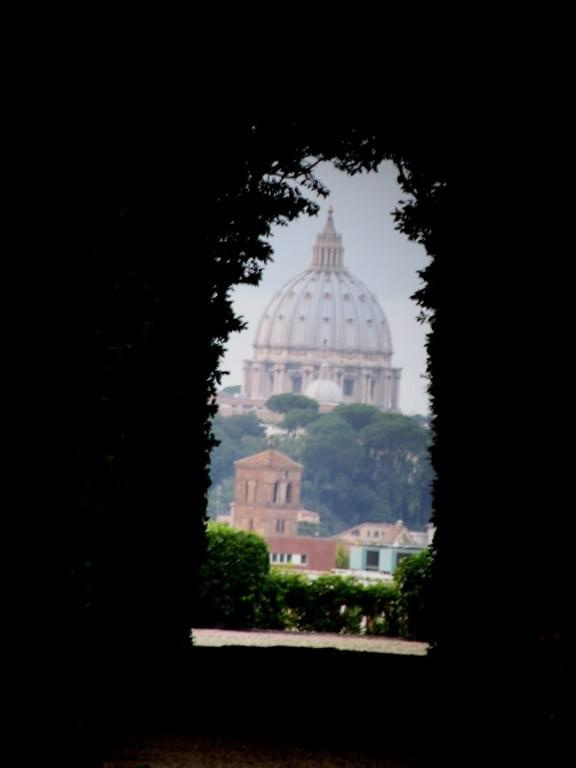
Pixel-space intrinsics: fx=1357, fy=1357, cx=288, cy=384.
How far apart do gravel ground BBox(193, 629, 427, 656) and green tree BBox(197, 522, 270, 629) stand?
66 centimetres

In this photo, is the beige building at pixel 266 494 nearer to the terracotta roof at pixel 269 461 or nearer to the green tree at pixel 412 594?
the terracotta roof at pixel 269 461

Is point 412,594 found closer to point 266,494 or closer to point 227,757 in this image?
point 227,757

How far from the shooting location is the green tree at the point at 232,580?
19016 mm

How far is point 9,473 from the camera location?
535cm

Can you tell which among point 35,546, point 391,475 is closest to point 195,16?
point 35,546

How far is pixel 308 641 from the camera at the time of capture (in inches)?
706

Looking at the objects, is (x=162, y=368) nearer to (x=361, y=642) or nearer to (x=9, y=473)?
(x=9, y=473)

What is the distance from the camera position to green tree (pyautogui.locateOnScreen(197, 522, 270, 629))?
62.4ft

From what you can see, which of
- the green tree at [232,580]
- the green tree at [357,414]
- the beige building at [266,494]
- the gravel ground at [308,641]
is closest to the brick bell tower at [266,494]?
the beige building at [266,494]

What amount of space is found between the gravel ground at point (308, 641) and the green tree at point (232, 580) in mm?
663

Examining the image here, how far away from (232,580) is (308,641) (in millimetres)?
1931

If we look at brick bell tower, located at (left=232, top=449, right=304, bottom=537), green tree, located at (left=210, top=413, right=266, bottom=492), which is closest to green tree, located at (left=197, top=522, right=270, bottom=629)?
brick bell tower, located at (left=232, top=449, right=304, bottom=537)

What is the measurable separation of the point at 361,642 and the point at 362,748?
10713 mm

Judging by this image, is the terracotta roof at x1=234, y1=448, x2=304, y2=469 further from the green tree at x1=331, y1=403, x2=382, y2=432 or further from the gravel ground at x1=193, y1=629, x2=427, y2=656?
the gravel ground at x1=193, y1=629, x2=427, y2=656
